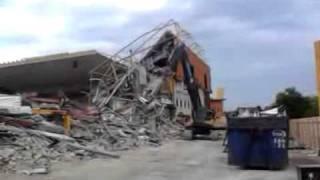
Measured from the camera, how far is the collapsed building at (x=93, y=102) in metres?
22.5

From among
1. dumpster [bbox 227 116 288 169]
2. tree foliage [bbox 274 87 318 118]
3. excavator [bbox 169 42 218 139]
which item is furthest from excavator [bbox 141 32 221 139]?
tree foliage [bbox 274 87 318 118]

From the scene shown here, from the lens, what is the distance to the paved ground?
17.1 m

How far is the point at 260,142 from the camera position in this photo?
19.1 metres

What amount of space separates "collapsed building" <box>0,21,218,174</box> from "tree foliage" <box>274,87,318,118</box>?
18771 millimetres

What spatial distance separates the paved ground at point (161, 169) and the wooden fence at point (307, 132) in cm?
446

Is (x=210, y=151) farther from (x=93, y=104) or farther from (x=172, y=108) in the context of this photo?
(x=172, y=108)

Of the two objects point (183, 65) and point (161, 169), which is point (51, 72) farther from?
point (161, 169)

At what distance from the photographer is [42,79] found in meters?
38.5

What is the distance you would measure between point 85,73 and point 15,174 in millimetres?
19260

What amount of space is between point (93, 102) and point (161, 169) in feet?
47.2

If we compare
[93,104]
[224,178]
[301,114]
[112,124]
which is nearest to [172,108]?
[93,104]

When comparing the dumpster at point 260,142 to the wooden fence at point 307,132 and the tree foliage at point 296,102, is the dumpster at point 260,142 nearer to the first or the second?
the wooden fence at point 307,132

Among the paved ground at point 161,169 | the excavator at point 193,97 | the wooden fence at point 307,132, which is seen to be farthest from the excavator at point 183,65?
the paved ground at point 161,169

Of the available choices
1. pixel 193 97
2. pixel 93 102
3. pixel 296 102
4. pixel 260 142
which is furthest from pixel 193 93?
pixel 296 102
